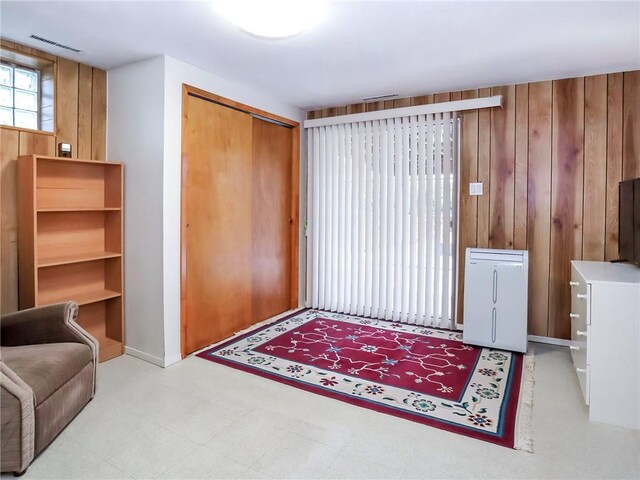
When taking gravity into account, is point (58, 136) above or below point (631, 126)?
below

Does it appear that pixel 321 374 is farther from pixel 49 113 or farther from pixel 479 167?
pixel 49 113

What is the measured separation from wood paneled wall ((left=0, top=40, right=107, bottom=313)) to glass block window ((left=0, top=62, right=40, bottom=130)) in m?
0.13

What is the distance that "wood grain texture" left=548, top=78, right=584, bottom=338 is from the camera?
3.59 m

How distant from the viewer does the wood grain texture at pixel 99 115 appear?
11.1 feet

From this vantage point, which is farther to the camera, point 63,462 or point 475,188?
point 475,188

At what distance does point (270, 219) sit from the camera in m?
4.48

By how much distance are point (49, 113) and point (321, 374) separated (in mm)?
2928

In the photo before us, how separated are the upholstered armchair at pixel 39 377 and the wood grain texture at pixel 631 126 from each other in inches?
174

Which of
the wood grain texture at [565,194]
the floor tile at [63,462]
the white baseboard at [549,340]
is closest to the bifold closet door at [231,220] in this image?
the floor tile at [63,462]

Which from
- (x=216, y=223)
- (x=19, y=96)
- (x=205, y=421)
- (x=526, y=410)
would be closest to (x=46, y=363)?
(x=205, y=421)

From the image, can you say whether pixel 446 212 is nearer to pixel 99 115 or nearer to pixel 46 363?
pixel 99 115

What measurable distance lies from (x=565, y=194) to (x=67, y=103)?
171 inches

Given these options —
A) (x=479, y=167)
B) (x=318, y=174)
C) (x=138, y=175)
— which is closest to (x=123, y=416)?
(x=138, y=175)

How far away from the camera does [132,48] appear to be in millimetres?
2969
